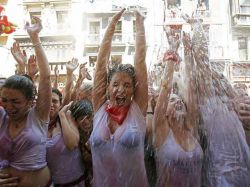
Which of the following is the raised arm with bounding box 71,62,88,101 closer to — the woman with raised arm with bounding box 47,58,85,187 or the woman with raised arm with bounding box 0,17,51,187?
the woman with raised arm with bounding box 47,58,85,187

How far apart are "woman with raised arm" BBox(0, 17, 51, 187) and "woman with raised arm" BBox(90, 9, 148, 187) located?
0.48 meters

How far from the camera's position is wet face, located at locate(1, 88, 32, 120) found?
3.42 m

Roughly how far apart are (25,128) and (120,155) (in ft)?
2.89

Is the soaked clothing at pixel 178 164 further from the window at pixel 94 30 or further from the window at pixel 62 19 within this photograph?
the window at pixel 62 19

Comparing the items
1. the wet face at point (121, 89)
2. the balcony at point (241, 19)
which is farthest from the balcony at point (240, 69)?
the wet face at point (121, 89)

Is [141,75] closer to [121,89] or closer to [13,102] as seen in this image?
[121,89]

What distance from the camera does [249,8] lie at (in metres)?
27.9

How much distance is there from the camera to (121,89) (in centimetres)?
358

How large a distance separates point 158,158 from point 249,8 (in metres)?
26.6

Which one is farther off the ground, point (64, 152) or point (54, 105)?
point (54, 105)

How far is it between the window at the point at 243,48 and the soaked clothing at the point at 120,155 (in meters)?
25.0

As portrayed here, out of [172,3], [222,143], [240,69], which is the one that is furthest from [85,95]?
[172,3]

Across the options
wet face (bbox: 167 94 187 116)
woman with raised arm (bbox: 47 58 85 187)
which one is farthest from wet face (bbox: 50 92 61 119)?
wet face (bbox: 167 94 187 116)

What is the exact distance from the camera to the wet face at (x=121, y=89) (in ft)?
11.7
